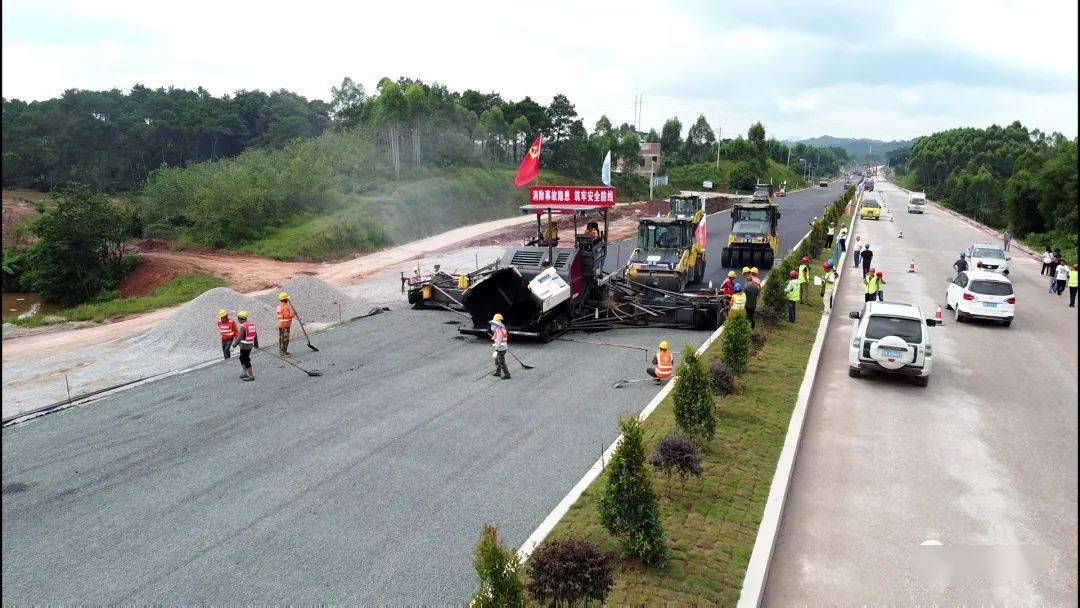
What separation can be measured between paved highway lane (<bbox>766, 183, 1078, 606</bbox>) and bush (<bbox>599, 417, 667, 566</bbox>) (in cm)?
132

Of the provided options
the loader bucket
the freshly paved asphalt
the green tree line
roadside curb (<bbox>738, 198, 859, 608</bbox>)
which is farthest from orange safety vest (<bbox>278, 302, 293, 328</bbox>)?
the green tree line

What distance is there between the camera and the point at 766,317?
59.7 feet

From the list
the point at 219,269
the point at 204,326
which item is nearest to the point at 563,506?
the point at 204,326

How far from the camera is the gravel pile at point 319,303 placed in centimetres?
2123

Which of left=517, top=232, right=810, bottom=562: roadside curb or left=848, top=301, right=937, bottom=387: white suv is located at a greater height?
left=848, top=301, right=937, bottom=387: white suv

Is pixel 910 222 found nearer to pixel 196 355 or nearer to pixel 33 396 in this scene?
pixel 196 355

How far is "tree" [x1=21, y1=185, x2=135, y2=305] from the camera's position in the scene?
3131 cm

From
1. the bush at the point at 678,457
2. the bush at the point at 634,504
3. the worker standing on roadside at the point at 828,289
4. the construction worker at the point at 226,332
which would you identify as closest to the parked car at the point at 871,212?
the worker standing on roadside at the point at 828,289

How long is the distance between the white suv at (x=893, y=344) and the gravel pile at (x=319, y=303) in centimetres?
1477

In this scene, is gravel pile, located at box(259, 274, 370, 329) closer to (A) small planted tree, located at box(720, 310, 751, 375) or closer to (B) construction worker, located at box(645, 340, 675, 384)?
(B) construction worker, located at box(645, 340, 675, 384)

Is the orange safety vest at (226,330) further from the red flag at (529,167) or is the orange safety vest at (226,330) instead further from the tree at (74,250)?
the tree at (74,250)

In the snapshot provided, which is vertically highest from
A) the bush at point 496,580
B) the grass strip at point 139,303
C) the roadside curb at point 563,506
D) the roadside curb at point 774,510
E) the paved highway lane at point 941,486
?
the bush at point 496,580

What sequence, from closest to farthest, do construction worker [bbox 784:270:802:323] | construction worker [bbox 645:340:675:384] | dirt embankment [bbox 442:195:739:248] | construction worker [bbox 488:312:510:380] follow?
construction worker [bbox 645:340:675:384] → construction worker [bbox 488:312:510:380] → construction worker [bbox 784:270:802:323] → dirt embankment [bbox 442:195:739:248]

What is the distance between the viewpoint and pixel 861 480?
993cm
